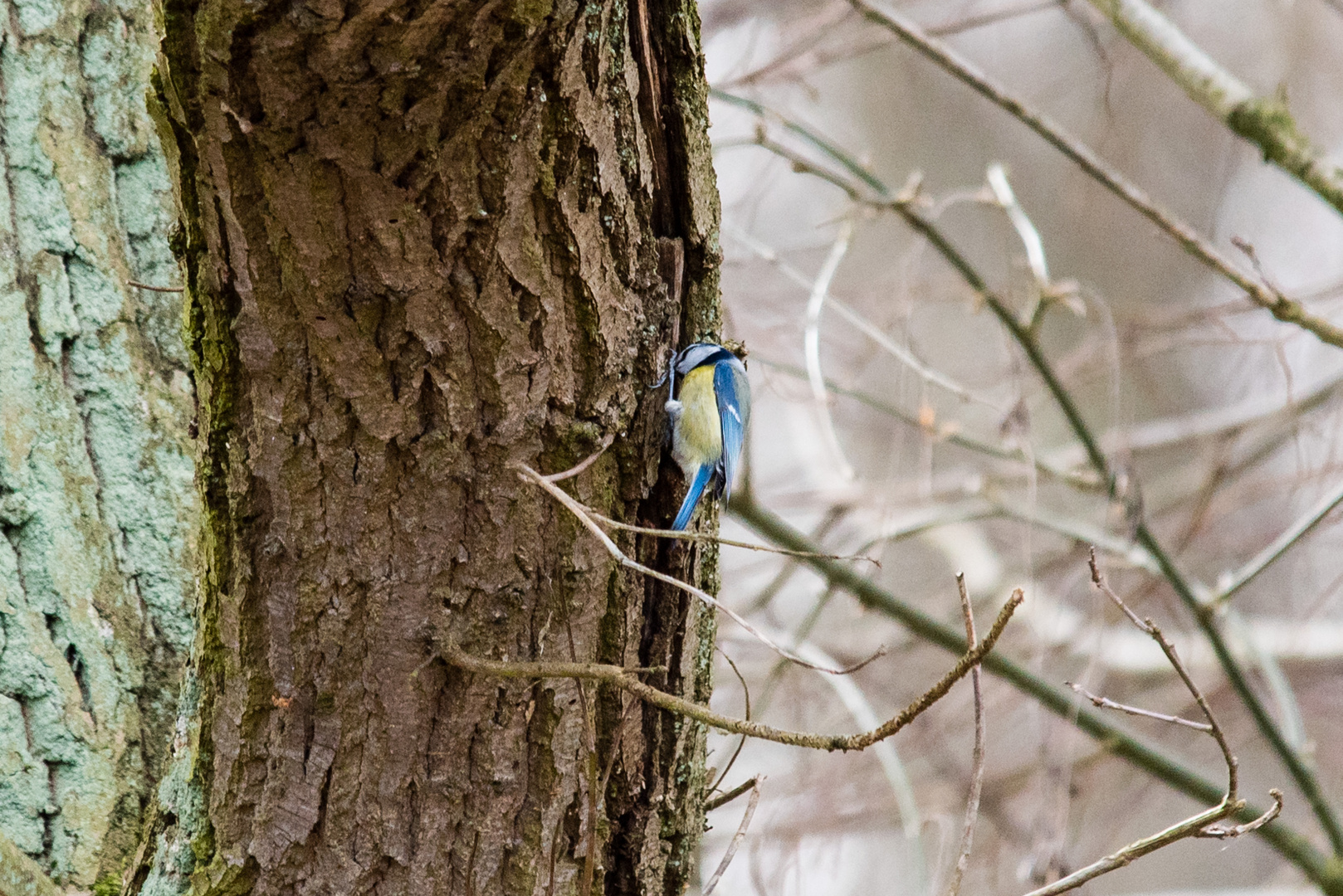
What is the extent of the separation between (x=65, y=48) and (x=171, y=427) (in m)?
0.67

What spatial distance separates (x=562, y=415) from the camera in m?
1.41

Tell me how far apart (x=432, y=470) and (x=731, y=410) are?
1182 mm

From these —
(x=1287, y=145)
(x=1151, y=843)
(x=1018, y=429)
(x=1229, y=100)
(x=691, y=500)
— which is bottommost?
(x=1151, y=843)

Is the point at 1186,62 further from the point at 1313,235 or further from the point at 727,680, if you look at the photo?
the point at 1313,235

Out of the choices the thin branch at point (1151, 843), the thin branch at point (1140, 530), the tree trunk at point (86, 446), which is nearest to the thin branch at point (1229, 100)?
the thin branch at point (1140, 530)

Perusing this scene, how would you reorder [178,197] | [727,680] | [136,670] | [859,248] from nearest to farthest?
[178,197] < [136,670] < [727,680] < [859,248]

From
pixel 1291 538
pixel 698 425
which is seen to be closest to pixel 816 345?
pixel 698 425

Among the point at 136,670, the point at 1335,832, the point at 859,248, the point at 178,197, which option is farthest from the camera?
the point at 859,248

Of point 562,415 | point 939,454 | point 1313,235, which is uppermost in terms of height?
point 1313,235

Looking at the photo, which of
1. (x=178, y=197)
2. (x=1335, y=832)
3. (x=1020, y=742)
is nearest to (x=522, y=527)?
(x=178, y=197)

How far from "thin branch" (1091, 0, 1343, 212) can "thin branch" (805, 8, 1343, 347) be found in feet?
0.84

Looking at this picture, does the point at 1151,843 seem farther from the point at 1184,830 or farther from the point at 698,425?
the point at 698,425

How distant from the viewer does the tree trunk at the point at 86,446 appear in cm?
165

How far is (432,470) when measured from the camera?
4.43 feet
